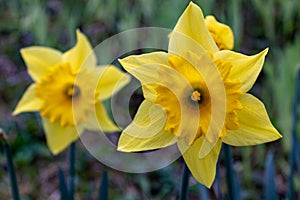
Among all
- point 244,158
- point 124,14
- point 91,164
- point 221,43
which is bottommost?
point 91,164

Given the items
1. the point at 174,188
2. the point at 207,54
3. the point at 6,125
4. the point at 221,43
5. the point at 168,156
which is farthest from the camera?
the point at 6,125

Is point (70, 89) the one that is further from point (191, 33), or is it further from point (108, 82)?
point (191, 33)

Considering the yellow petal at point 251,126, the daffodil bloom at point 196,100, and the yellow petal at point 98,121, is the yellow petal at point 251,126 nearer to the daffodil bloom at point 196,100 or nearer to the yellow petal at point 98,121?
the daffodil bloom at point 196,100

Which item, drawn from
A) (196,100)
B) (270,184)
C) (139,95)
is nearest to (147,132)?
(196,100)

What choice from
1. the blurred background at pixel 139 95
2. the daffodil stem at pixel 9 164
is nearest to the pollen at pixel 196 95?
the daffodil stem at pixel 9 164

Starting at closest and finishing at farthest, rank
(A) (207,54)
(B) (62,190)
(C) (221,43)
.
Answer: (A) (207,54) < (C) (221,43) < (B) (62,190)

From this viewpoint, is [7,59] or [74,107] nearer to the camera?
[74,107]

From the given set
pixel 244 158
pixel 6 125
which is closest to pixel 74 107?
pixel 244 158

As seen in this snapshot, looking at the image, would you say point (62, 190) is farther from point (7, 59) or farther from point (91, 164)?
point (7, 59)
